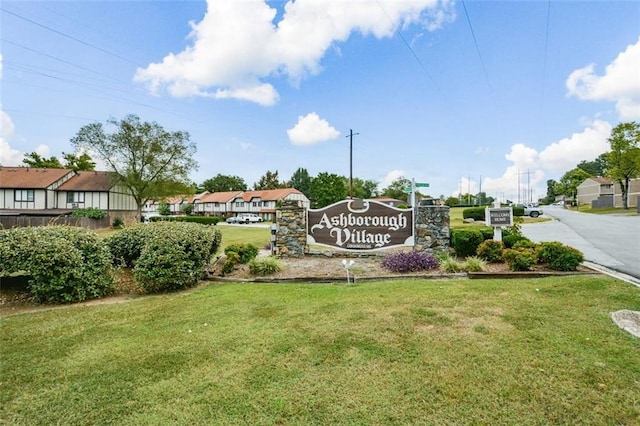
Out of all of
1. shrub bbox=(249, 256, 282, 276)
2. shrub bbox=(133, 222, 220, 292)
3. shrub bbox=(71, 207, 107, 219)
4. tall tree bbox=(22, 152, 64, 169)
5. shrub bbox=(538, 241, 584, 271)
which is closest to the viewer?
shrub bbox=(133, 222, 220, 292)

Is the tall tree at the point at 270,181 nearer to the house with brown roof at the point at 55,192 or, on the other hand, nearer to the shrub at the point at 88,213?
the house with brown roof at the point at 55,192

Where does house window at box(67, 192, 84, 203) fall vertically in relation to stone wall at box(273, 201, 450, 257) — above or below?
above

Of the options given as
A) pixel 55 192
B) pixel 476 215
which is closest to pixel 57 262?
pixel 476 215

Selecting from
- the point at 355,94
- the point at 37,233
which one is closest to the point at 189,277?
the point at 37,233

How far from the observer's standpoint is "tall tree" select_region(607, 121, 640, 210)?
34.9 meters

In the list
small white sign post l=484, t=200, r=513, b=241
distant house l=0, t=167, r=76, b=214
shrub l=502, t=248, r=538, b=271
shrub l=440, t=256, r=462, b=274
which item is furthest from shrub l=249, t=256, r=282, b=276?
distant house l=0, t=167, r=76, b=214

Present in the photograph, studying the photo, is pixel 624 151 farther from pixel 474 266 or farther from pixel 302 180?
pixel 302 180

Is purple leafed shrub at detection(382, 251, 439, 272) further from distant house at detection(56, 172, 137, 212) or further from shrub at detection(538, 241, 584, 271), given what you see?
distant house at detection(56, 172, 137, 212)

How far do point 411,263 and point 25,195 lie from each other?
40246mm

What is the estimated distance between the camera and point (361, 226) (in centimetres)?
831

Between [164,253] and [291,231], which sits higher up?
[291,231]

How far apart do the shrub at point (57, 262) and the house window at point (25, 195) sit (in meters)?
35.6

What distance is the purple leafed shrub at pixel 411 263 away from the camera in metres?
6.77

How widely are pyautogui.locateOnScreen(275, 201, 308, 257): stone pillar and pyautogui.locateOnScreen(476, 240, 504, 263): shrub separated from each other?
426 cm
